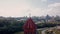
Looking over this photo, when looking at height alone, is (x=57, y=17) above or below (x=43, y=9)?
below

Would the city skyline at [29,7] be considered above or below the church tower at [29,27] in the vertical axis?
above

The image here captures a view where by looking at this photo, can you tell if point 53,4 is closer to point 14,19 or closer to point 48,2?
point 48,2

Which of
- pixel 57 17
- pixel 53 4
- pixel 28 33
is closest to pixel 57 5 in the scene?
pixel 53 4

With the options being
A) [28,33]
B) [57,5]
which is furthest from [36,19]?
[57,5]

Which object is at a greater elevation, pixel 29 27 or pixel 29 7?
pixel 29 7

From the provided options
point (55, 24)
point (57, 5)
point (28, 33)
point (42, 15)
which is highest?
point (57, 5)

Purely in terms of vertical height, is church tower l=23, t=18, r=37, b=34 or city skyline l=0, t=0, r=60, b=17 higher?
city skyline l=0, t=0, r=60, b=17

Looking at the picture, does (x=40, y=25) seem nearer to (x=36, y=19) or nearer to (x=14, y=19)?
(x=36, y=19)

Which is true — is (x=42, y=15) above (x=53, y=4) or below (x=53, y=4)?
below
